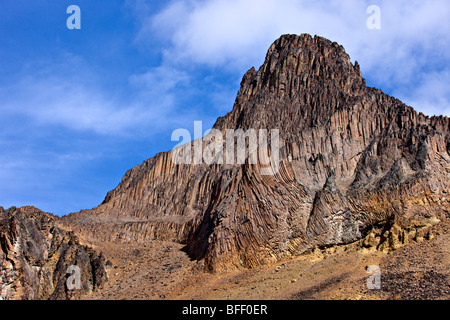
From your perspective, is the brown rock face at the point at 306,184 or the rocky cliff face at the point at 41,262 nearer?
the rocky cliff face at the point at 41,262

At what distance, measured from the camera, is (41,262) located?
186ft

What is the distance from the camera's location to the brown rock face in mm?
55250

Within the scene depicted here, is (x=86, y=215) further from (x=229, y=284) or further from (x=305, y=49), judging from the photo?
(x=305, y=49)

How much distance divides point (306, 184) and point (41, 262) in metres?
27.0

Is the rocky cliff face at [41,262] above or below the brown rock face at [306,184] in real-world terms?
below

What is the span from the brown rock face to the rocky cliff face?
8667 millimetres

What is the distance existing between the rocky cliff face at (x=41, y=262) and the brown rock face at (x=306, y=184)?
867 cm

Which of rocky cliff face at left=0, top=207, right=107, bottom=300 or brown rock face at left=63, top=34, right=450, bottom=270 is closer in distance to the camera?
rocky cliff face at left=0, top=207, right=107, bottom=300

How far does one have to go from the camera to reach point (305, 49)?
3216 inches

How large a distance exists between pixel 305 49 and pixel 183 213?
93.7ft

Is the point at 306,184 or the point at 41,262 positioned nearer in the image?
the point at 41,262

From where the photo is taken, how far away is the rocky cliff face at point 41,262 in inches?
A: 2136

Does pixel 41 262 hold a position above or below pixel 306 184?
below
